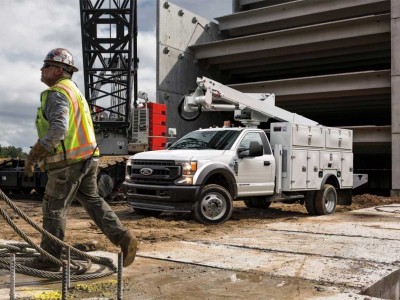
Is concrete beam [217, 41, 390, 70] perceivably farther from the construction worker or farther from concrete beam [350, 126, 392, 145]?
the construction worker

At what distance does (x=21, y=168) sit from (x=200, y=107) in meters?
6.78

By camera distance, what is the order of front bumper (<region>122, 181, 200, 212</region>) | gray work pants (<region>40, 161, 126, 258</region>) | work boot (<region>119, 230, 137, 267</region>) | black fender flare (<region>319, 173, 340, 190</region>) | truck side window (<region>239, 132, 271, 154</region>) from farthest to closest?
black fender flare (<region>319, 173, 340, 190</region>), truck side window (<region>239, 132, 271, 154</region>), front bumper (<region>122, 181, 200, 212</region>), work boot (<region>119, 230, 137, 267</region>), gray work pants (<region>40, 161, 126, 258</region>)

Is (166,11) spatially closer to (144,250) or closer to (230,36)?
(230,36)

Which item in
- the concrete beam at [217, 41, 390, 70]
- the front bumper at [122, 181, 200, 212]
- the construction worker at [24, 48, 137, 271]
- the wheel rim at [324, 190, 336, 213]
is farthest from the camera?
the concrete beam at [217, 41, 390, 70]

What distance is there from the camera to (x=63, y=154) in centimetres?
449

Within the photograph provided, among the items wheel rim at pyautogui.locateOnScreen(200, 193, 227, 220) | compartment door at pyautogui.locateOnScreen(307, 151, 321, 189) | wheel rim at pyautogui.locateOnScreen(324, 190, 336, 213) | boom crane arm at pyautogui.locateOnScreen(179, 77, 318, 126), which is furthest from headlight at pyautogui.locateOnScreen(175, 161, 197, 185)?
wheel rim at pyautogui.locateOnScreen(324, 190, 336, 213)

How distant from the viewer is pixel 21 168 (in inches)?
603

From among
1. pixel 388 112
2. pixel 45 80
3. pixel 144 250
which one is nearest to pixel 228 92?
pixel 144 250

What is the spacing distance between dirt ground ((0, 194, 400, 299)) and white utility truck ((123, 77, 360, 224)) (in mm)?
412

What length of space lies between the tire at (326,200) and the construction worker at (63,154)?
709 centimetres

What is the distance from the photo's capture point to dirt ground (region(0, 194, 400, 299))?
14.0 feet

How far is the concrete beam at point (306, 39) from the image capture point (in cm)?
2270

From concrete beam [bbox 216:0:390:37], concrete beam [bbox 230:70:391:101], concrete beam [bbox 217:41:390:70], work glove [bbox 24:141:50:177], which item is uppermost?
concrete beam [bbox 216:0:390:37]

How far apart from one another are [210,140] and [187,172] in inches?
54.1
